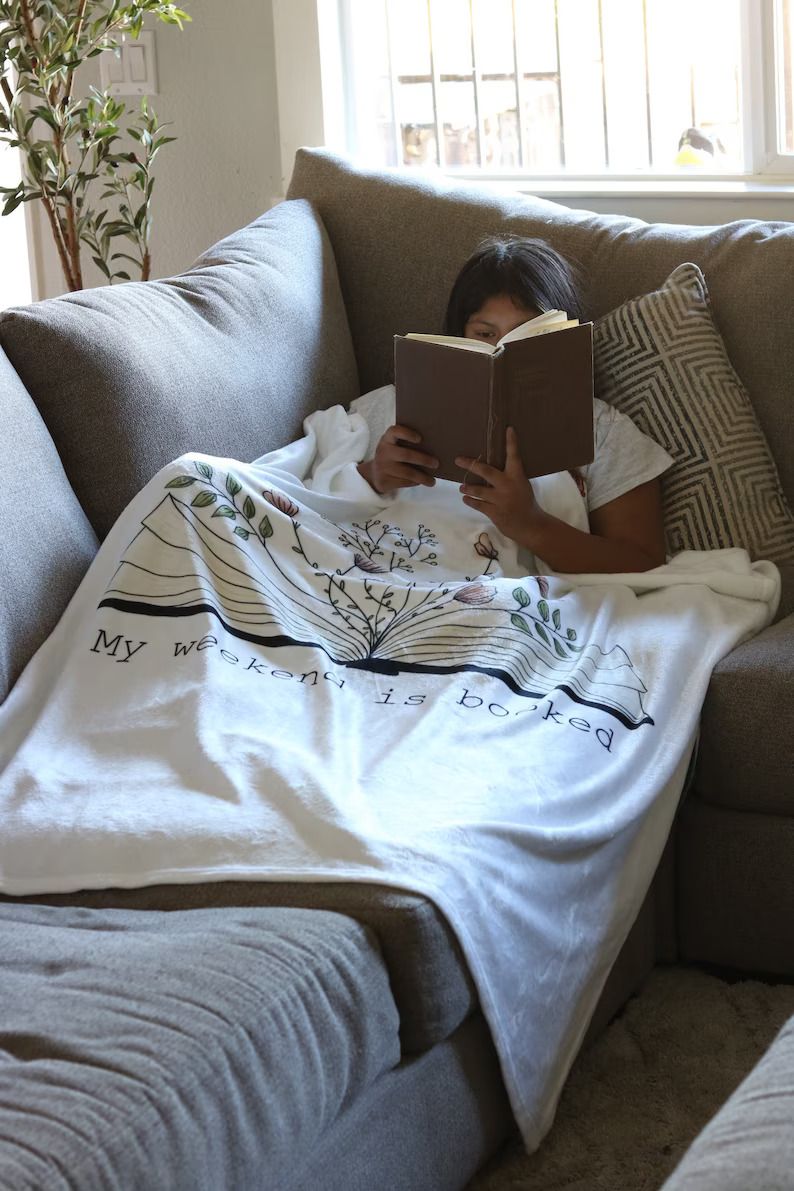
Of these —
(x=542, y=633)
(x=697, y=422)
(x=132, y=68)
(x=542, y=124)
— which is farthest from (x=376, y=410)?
(x=132, y=68)

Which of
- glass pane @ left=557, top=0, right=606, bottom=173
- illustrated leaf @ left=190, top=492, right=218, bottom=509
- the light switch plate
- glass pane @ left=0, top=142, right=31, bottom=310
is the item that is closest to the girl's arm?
illustrated leaf @ left=190, top=492, right=218, bottom=509

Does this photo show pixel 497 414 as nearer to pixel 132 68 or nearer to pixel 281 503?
pixel 281 503

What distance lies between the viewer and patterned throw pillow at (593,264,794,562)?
1999 millimetres

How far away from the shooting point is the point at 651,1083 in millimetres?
1499

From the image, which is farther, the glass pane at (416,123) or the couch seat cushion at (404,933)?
the glass pane at (416,123)

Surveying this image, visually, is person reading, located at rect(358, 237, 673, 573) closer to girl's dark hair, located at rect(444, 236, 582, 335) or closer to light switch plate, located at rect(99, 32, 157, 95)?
girl's dark hair, located at rect(444, 236, 582, 335)

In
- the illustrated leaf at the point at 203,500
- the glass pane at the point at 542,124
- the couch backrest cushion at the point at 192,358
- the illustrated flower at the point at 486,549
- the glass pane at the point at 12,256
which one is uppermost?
the glass pane at the point at 542,124

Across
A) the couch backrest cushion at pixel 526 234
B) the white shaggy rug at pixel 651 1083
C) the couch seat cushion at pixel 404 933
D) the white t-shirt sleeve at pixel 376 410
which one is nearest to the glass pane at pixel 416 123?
the couch backrest cushion at pixel 526 234

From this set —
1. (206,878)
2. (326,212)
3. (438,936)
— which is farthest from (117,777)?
(326,212)

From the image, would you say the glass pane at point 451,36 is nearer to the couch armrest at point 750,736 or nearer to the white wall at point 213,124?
the white wall at point 213,124

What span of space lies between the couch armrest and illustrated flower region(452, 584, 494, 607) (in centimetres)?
29

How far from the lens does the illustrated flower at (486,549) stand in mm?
1903

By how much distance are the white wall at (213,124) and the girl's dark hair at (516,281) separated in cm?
126

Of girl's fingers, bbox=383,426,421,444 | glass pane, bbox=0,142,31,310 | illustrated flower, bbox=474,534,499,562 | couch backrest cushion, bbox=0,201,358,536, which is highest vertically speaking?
glass pane, bbox=0,142,31,310
